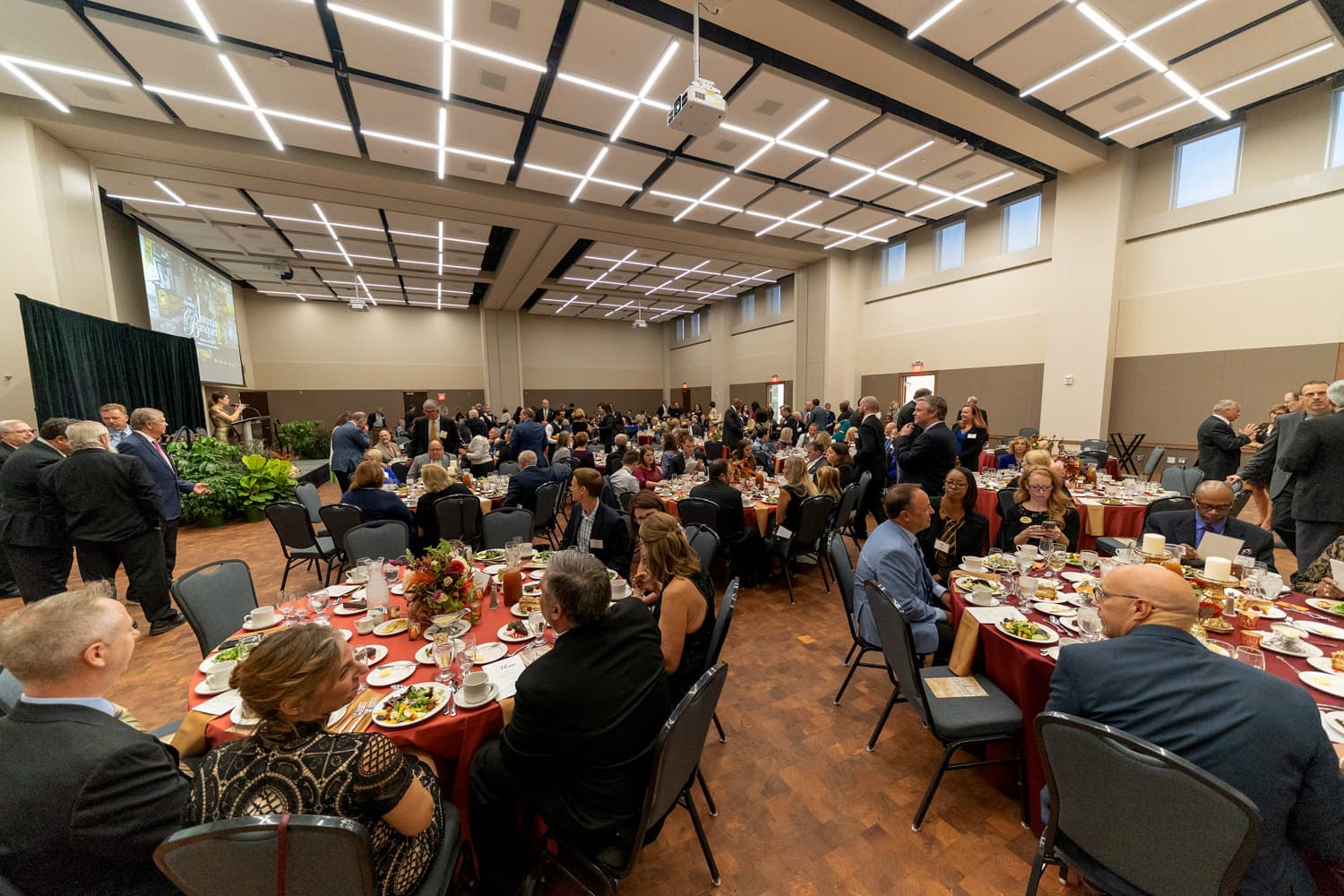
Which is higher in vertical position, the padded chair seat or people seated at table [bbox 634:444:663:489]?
people seated at table [bbox 634:444:663:489]

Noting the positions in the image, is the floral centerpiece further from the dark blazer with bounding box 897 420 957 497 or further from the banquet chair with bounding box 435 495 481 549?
the dark blazer with bounding box 897 420 957 497

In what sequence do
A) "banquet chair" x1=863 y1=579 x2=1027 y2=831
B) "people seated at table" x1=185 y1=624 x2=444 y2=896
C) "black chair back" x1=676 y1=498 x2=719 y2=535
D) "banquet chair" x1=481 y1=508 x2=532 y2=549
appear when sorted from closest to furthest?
"people seated at table" x1=185 y1=624 x2=444 y2=896
"banquet chair" x1=863 y1=579 x2=1027 y2=831
"banquet chair" x1=481 y1=508 x2=532 y2=549
"black chair back" x1=676 y1=498 x2=719 y2=535

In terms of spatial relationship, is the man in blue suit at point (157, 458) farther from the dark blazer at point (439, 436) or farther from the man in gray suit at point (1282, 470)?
the man in gray suit at point (1282, 470)

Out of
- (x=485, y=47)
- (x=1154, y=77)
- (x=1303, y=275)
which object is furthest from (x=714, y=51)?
(x=1303, y=275)

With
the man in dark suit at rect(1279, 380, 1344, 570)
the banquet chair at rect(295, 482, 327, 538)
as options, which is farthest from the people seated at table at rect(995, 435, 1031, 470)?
the banquet chair at rect(295, 482, 327, 538)

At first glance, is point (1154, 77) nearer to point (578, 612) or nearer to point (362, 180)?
point (578, 612)

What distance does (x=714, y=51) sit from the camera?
4973mm

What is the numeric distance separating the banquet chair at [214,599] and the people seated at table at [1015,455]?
7767 millimetres

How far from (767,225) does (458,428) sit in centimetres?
798

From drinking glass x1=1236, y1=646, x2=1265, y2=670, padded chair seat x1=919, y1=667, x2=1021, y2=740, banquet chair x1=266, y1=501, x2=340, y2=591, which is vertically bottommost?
padded chair seat x1=919, y1=667, x2=1021, y2=740

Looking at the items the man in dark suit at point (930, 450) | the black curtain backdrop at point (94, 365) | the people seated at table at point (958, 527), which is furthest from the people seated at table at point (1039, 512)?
the black curtain backdrop at point (94, 365)

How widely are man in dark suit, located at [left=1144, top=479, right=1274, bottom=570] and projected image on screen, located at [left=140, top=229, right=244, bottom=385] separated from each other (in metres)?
14.8

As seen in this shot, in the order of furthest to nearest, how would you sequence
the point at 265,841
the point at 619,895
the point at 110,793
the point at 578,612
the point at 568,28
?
the point at 568,28
the point at 619,895
the point at 578,612
the point at 110,793
the point at 265,841

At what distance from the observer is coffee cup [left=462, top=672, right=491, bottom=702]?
1.75m
